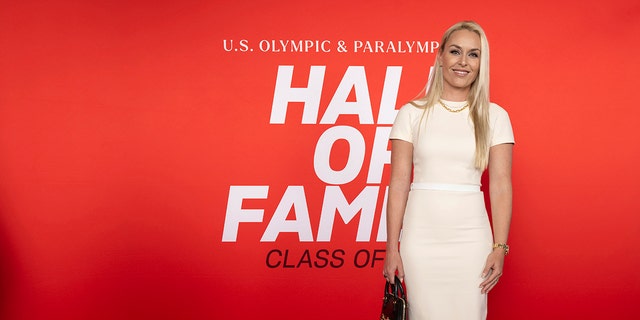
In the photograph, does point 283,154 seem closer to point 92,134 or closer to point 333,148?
point 333,148

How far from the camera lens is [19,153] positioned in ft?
10.7

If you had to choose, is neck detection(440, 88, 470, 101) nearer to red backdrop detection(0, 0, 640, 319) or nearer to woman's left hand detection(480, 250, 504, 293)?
woman's left hand detection(480, 250, 504, 293)

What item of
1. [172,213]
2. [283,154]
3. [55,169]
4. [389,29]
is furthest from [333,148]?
[55,169]

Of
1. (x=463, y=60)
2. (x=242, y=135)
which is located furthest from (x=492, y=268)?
(x=242, y=135)

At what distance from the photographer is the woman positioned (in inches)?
84.1

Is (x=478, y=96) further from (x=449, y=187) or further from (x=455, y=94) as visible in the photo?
(x=449, y=187)

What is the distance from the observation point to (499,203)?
2.14m

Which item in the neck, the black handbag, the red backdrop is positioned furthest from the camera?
the red backdrop

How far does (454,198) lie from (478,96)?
0.34 meters

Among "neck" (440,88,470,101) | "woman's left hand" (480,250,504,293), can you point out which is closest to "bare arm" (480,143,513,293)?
"woman's left hand" (480,250,504,293)

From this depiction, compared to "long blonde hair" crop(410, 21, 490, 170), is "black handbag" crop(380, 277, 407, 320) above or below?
below

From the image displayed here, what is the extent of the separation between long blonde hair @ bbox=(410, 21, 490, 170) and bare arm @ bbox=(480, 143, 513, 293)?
0.13ft

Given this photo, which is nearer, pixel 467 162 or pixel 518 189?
pixel 467 162

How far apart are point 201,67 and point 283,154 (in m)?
0.58
